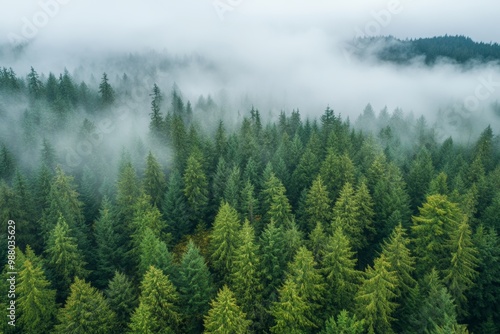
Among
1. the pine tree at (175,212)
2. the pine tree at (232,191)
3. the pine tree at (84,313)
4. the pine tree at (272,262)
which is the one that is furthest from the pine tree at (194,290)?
the pine tree at (175,212)

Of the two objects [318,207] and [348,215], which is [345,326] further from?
Answer: [318,207]

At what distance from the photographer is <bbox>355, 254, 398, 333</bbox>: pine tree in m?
28.5

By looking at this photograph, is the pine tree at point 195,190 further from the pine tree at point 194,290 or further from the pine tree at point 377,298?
the pine tree at point 377,298

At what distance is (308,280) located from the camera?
101 feet

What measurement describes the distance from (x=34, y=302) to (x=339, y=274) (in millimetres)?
28557

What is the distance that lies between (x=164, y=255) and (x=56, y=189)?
2025 cm

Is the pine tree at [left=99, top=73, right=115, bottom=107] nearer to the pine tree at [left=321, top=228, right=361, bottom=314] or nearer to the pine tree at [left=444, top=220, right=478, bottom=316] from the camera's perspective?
the pine tree at [left=321, top=228, right=361, bottom=314]

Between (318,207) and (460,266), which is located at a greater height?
(460,266)

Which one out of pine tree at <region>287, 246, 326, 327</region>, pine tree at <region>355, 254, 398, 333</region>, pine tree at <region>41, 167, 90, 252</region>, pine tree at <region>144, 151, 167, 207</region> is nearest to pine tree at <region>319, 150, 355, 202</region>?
pine tree at <region>287, 246, 326, 327</region>

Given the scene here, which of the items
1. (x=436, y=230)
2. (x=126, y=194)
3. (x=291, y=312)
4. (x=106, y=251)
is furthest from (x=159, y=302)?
(x=436, y=230)

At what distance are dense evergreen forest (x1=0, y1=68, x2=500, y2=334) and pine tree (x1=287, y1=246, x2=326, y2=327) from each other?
0.13 m

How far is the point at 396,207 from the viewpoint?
44.8 metres

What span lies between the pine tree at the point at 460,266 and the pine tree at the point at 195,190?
32853mm

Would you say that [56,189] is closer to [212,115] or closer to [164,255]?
[164,255]
